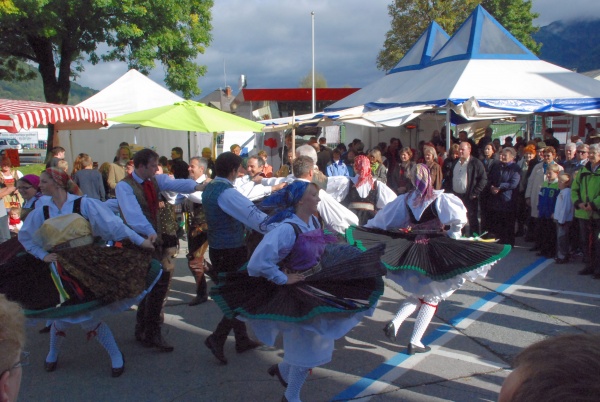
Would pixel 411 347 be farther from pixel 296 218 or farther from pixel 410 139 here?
pixel 410 139

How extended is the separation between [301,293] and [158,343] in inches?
80.0

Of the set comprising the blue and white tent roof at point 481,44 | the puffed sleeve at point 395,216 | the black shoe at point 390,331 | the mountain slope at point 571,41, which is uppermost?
the mountain slope at point 571,41

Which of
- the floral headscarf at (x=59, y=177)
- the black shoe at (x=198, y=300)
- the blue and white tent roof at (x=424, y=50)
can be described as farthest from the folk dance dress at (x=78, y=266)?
the blue and white tent roof at (x=424, y=50)

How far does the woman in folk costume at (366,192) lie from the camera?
6355mm

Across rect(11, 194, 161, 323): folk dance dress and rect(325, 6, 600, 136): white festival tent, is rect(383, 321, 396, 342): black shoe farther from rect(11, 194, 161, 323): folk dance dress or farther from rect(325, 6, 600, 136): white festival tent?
rect(325, 6, 600, 136): white festival tent

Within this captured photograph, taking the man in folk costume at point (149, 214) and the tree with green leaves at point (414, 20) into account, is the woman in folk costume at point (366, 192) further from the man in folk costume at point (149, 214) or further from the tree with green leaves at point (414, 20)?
the tree with green leaves at point (414, 20)

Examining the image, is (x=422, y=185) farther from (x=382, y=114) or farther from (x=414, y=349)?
(x=382, y=114)

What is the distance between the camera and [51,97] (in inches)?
856

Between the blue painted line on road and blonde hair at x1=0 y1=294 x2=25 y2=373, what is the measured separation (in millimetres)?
2875

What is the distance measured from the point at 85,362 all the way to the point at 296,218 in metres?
2.50

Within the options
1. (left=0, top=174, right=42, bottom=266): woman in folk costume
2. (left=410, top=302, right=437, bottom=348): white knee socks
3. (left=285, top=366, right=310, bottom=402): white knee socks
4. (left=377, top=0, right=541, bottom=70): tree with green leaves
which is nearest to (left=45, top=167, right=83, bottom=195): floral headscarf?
(left=0, top=174, right=42, bottom=266): woman in folk costume

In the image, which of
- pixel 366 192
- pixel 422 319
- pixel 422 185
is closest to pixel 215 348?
pixel 422 319

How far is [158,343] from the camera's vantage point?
4.87 meters

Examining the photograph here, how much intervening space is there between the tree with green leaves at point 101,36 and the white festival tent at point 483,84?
8218 mm
